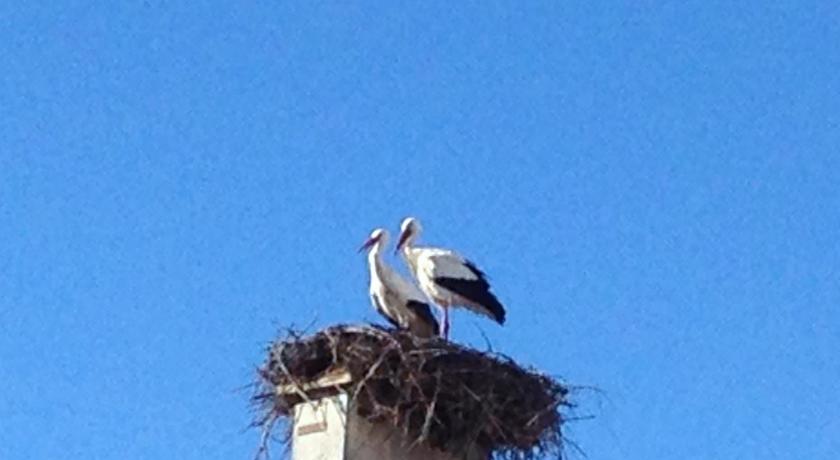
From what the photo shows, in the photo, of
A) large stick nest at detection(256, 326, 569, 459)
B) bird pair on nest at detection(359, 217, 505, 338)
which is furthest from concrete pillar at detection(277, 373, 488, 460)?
bird pair on nest at detection(359, 217, 505, 338)

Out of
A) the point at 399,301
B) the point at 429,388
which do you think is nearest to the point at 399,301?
the point at 399,301

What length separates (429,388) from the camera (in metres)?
9.46

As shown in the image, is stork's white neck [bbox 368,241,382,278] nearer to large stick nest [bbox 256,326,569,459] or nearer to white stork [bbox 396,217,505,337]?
white stork [bbox 396,217,505,337]

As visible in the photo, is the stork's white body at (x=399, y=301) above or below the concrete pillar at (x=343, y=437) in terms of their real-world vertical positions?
above

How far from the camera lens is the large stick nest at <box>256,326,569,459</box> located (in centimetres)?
936

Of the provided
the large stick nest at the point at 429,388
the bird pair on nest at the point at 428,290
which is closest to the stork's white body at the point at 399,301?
the bird pair on nest at the point at 428,290

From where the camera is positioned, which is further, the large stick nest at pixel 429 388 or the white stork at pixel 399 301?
the white stork at pixel 399 301

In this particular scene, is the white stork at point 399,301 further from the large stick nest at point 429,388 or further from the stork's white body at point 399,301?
the large stick nest at point 429,388

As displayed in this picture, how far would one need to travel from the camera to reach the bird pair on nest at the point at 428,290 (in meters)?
11.8

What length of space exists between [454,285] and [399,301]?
0.42 m

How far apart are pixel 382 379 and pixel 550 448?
3.76 ft

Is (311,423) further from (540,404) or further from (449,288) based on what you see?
(449,288)

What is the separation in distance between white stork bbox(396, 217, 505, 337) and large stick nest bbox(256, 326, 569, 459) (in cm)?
193

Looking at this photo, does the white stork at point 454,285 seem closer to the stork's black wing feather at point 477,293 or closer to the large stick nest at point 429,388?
the stork's black wing feather at point 477,293
